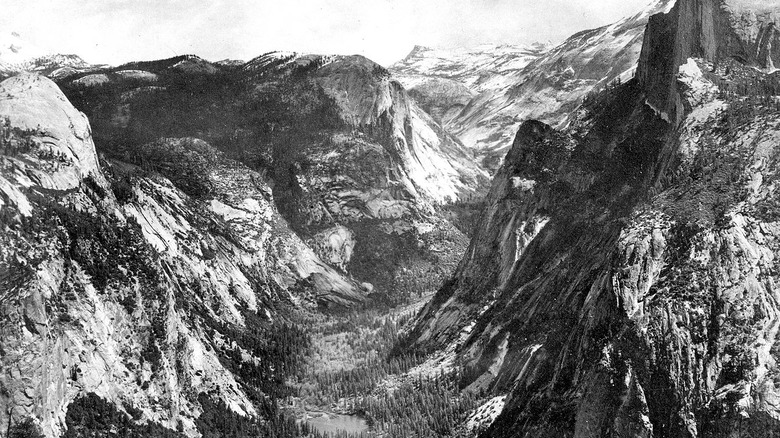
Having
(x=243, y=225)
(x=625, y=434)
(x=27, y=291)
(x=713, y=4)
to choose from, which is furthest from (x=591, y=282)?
(x=243, y=225)

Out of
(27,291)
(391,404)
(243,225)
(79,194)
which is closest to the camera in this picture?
(27,291)

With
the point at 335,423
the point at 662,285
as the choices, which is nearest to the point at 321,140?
the point at 335,423

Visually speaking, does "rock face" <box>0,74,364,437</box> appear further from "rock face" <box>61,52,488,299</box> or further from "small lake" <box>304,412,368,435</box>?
"rock face" <box>61,52,488,299</box>

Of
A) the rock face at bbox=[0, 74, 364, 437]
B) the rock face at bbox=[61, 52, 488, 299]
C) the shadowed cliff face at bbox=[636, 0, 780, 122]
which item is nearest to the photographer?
the rock face at bbox=[0, 74, 364, 437]

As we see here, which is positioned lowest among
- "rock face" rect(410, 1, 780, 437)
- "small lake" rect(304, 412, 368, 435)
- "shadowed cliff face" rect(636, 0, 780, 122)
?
"small lake" rect(304, 412, 368, 435)

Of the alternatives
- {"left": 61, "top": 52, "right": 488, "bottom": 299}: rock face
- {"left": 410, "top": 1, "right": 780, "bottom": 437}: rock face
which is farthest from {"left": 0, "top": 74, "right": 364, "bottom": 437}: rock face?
{"left": 61, "top": 52, "right": 488, "bottom": 299}: rock face

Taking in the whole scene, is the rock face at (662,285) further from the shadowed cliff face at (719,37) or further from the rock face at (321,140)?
the rock face at (321,140)

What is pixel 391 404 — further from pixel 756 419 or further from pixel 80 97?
pixel 80 97
